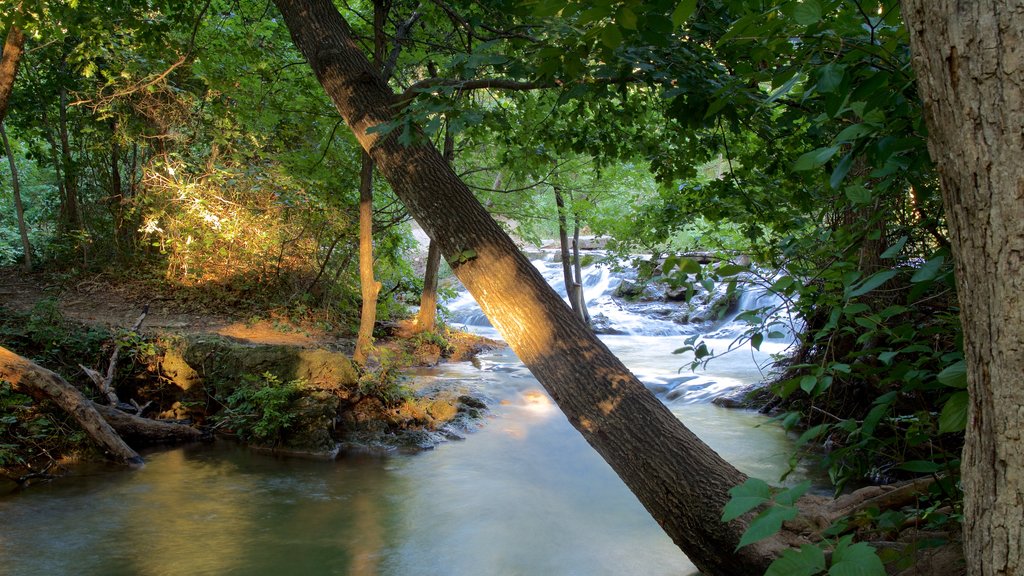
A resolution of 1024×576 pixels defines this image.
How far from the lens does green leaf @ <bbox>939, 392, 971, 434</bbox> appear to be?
4.75 feet

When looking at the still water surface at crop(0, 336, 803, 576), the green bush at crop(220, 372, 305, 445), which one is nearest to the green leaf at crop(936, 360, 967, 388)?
the still water surface at crop(0, 336, 803, 576)

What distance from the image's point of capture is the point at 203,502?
6.25 meters

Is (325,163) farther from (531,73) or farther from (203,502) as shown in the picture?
(531,73)

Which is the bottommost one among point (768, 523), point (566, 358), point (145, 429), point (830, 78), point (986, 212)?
point (145, 429)

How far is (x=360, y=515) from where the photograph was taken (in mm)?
6172

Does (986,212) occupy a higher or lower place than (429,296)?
higher

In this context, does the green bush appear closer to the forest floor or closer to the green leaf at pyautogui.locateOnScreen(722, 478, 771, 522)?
the forest floor

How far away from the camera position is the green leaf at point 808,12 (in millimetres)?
1517

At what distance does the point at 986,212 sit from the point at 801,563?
2.57 feet

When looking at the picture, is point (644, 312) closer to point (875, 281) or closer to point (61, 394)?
point (61, 394)

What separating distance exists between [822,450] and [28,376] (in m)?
8.14

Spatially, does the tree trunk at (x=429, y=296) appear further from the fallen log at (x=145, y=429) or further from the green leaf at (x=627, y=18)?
the green leaf at (x=627, y=18)

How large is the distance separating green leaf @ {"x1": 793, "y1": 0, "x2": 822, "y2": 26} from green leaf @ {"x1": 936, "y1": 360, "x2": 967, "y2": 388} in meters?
0.82

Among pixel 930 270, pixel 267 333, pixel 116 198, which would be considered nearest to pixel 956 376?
pixel 930 270
